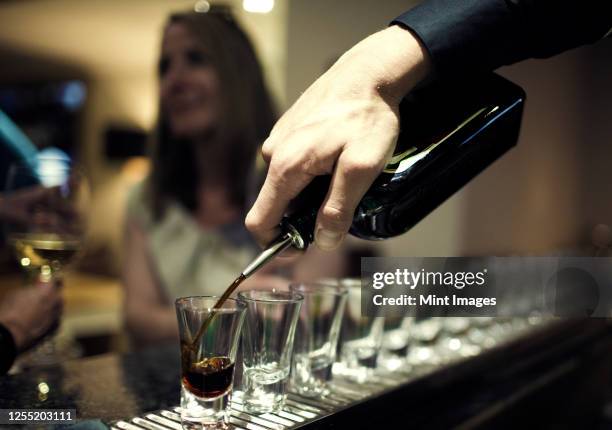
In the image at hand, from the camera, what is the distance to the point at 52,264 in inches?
47.7

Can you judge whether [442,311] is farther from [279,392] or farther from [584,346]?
[584,346]

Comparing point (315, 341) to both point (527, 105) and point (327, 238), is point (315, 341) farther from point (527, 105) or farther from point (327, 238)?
point (527, 105)

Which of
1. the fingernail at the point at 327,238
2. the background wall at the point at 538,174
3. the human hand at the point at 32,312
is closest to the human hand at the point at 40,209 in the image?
the human hand at the point at 32,312

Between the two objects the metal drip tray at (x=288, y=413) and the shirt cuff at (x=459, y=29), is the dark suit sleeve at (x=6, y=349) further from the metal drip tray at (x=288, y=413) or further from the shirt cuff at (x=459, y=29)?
the shirt cuff at (x=459, y=29)

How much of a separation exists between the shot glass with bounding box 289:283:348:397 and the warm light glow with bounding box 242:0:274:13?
3185 mm

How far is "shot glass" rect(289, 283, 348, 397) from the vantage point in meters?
0.90

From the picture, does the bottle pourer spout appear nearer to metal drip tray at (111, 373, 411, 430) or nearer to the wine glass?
metal drip tray at (111, 373, 411, 430)

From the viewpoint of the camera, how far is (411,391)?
99 centimetres

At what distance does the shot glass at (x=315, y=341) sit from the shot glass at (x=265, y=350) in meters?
0.08

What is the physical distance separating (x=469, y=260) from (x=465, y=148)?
0.33 m

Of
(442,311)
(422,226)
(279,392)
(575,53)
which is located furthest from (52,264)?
(575,53)

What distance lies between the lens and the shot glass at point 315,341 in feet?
2.96

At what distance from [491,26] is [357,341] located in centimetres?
53

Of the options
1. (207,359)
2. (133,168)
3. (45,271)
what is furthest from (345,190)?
(133,168)
